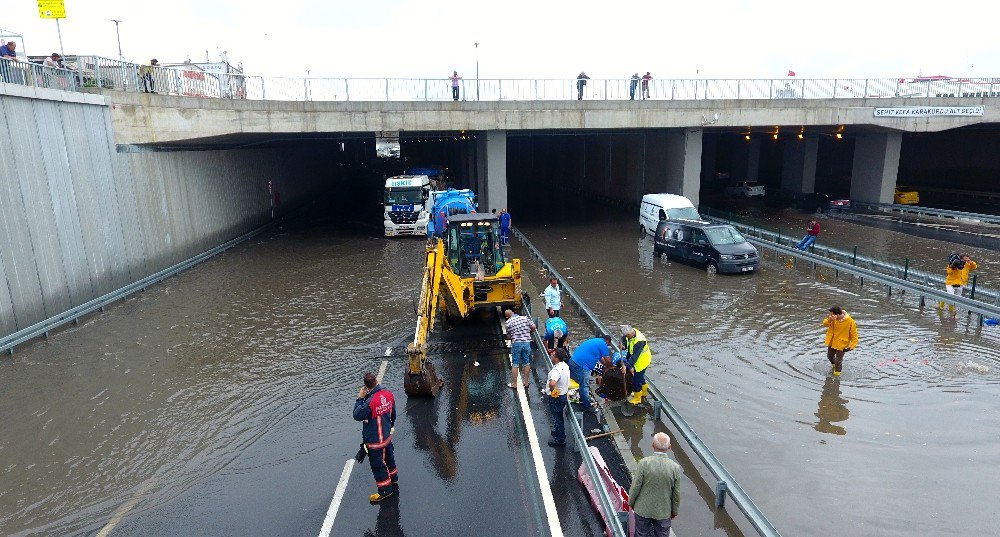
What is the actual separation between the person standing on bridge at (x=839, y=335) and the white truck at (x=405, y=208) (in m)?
20.7

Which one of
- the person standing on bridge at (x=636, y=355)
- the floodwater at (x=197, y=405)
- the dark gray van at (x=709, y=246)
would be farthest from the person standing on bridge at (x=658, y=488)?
the dark gray van at (x=709, y=246)

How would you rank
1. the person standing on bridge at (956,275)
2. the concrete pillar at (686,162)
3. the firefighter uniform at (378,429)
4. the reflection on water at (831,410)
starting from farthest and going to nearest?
the concrete pillar at (686,162)
the person standing on bridge at (956,275)
the reflection on water at (831,410)
the firefighter uniform at (378,429)

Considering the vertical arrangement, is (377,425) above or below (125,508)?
above

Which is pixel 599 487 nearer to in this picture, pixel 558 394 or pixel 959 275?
pixel 558 394

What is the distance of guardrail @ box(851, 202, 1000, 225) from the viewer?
28828 millimetres

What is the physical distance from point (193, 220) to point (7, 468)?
16.5m

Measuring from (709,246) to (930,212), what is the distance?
18.9m

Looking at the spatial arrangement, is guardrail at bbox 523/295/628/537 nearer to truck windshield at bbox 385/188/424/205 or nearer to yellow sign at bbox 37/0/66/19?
yellow sign at bbox 37/0/66/19

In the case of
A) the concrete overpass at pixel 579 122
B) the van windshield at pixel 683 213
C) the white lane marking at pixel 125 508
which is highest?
the concrete overpass at pixel 579 122

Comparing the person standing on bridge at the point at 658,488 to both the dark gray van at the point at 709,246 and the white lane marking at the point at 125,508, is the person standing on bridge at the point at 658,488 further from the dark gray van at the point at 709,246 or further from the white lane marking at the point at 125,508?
the dark gray van at the point at 709,246

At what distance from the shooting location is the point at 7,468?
28.8ft

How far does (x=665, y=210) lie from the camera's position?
26109 millimetres

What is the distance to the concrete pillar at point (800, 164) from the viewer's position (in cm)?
4034

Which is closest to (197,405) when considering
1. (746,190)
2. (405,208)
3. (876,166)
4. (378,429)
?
(378,429)
